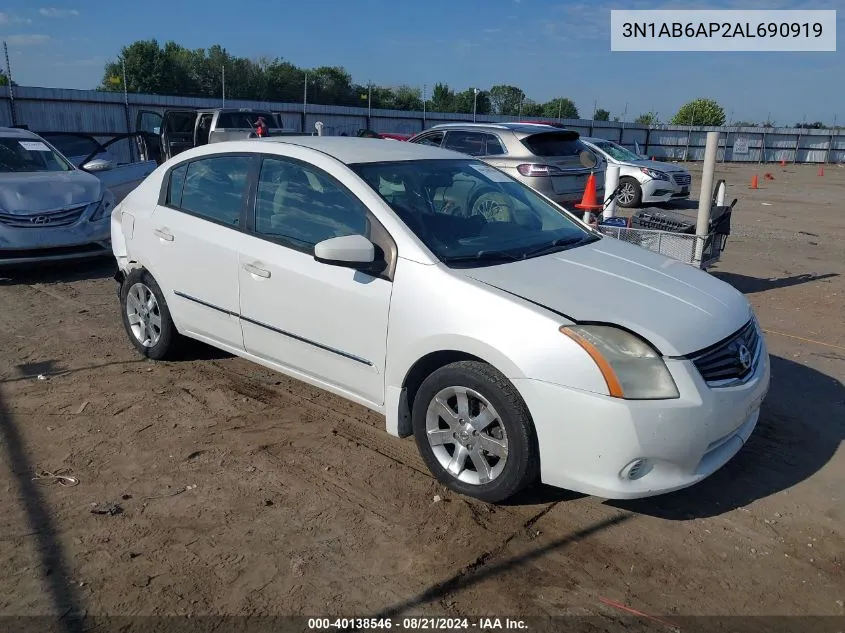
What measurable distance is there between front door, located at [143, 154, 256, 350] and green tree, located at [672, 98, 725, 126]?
73.5 meters

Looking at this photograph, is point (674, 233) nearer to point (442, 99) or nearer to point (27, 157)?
point (27, 157)

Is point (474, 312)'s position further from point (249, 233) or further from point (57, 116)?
point (57, 116)

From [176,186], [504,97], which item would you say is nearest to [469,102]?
[504,97]

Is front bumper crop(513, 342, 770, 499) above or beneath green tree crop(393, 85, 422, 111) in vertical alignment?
beneath

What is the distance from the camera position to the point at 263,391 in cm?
489

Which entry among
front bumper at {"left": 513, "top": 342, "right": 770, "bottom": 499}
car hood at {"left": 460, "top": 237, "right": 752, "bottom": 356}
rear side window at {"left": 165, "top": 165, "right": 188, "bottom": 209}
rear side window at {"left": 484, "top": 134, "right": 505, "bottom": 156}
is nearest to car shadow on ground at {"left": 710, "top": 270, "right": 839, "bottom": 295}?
rear side window at {"left": 484, "top": 134, "right": 505, "bottom": 156}

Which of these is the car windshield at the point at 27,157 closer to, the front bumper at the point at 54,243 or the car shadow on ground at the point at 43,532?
the front bumper at the point at 54,243

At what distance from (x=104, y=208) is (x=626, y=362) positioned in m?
7.13

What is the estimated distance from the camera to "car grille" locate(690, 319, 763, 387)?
3221mm

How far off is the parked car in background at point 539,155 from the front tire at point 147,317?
19.7ft

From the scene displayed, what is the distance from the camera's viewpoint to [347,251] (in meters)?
3.57

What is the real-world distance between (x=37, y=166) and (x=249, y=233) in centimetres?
567

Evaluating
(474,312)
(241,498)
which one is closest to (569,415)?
(474,312)

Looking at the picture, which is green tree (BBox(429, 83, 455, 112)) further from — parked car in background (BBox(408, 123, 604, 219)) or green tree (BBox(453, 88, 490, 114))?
parked car in background (BBox(408, 123, 604, 219))
